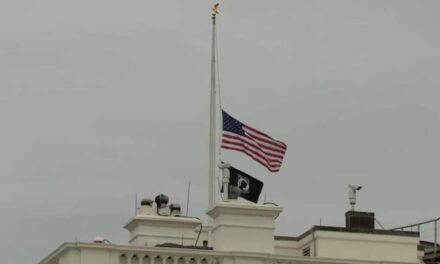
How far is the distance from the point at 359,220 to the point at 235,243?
8249 mm

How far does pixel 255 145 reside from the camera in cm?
4178

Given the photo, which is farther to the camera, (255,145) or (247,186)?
(255,145)

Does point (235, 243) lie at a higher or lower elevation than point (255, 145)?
lower

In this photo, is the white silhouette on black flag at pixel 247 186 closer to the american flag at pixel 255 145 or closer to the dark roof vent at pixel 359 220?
the american flag at pixel 255 145

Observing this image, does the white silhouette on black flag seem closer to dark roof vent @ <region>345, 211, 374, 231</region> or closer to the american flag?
the american flag

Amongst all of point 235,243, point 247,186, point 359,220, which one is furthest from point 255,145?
point 359,220

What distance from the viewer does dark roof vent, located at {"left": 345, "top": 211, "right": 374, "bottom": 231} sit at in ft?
147

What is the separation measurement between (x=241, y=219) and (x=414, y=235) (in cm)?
826

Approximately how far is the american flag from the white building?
288 cm

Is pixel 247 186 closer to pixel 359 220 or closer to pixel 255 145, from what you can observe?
pixel 255 145

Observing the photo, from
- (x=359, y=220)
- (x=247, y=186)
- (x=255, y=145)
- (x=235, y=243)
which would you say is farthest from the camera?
(x=359, y=220)

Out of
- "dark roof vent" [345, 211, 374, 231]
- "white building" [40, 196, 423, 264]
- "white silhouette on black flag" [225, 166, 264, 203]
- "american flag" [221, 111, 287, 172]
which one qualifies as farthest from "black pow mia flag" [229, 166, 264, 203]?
"dark roof vent" [345, 211, 374, 231]

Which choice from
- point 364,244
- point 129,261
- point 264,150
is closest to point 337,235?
point 364,244

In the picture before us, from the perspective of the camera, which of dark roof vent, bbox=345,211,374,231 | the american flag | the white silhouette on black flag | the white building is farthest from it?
dark roof vent, bbox=345,211,374,231
